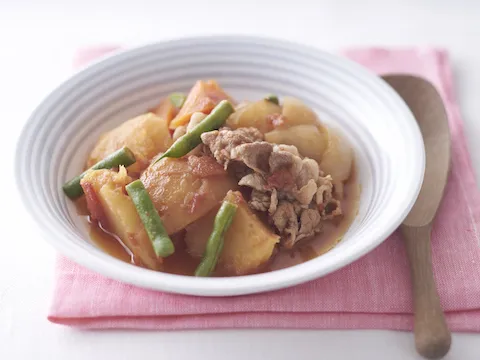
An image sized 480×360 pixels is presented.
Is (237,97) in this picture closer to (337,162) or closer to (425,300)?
(337,162)

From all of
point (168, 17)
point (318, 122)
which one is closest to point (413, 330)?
point (318, 122)

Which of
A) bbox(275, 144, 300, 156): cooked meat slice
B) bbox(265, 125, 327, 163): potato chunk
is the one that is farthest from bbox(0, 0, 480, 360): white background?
bbox(265, 125, 327, 163): potato chunk

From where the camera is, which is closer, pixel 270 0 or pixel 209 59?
pixel 209 59

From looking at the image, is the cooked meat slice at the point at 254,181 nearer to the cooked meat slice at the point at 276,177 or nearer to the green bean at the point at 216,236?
the cooked meat slice at the point at 276,177

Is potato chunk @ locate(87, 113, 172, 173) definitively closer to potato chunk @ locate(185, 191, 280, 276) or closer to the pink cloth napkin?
potato chunk @ locate(185, 191, 280, 276)

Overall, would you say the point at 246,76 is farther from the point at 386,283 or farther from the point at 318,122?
the point at 386,283

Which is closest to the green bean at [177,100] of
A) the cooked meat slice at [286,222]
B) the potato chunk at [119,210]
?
the potato chunk at [119,210]
